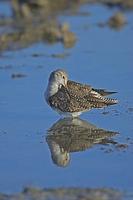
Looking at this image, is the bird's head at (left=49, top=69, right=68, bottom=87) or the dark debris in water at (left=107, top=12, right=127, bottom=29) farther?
the dark debris in water at (left=107, top=12, right=127, bottom=29)

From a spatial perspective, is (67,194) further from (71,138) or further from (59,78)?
(59,78)

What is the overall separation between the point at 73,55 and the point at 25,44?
5.18 ft

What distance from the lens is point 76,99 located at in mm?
9516

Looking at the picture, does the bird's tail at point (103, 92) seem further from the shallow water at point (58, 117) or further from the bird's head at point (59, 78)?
the bird's head at point (59, 78)

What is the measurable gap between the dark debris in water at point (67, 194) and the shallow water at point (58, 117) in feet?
0.55

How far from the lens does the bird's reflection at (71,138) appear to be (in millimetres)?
7965

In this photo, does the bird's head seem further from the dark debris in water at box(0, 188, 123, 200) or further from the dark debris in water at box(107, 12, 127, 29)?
the dark debris in water at box(107, 12, 127, 29)

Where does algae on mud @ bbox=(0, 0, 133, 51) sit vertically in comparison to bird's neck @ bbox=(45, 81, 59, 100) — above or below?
below

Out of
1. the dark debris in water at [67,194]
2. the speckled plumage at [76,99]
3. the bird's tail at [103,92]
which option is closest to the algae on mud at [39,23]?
the bird's tail at [103,92]

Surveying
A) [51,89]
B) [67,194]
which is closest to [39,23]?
[51,89]

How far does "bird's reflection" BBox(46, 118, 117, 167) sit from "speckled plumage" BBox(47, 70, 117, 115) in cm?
18

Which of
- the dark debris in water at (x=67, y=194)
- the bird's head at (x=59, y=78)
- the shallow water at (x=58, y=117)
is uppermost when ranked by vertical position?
the bird's head at (x=59, y=78)

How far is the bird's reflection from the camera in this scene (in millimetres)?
7965

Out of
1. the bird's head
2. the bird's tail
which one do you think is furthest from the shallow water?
the bird's head
